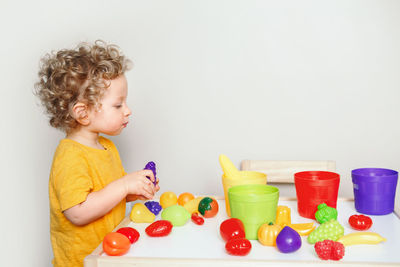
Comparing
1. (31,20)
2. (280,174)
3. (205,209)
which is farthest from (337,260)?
(31,20)

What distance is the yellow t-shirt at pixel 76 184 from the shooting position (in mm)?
881

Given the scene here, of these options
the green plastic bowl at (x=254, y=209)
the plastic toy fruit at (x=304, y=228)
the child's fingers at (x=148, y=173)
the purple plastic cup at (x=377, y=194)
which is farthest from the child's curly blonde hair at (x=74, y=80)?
the purple plastic cup at (x=377, y=194)

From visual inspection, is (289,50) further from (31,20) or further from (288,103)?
(31,20)

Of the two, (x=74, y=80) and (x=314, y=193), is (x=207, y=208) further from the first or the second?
(x=74, y=80)

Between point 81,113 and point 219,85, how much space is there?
54cm

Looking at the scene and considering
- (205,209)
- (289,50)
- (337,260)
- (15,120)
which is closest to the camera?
(337,260)

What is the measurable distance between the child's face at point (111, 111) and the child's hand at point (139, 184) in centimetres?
16

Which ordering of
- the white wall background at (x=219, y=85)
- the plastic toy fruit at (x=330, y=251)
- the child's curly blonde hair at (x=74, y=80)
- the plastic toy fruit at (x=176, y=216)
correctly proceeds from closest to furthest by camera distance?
the plastic toy fruit at (x=330, y=251), the plastic toy fruit at (x=176, y=216), the child's curly blonde hair at (x=74, y=80), the white wall background at (x=219, y=85)

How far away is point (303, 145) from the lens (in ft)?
4.47

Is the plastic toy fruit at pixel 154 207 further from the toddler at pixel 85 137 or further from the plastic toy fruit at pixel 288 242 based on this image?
the plastic toy fruit at pixel 288 242

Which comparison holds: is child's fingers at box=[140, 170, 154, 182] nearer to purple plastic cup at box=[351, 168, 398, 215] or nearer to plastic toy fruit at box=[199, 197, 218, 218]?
plastic toy fruit at box=[199, 197, 218, 218]

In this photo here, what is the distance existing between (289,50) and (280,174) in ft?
1.36

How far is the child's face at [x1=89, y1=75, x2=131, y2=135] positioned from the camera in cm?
98

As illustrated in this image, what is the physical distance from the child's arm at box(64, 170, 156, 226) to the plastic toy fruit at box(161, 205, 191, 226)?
0.09 metres
